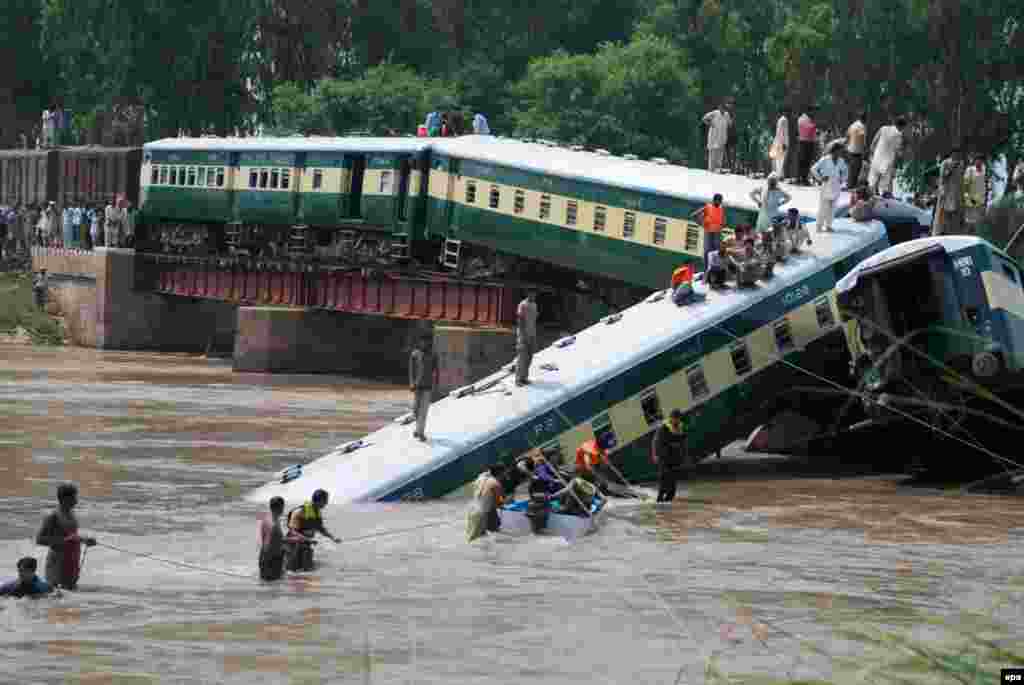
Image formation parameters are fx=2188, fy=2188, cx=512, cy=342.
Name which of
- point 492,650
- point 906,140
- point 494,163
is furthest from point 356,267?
point 492,650

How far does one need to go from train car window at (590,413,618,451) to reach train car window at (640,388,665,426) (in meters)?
0.60

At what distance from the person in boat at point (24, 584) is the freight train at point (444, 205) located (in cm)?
1750

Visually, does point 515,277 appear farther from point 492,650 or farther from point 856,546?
point 492,650

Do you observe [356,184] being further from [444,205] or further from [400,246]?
[444,205]

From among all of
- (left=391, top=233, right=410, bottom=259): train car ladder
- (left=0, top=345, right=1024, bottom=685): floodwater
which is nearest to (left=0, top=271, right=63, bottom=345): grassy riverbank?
(left=391, top=233, right=410, bottom=259): train car ladder

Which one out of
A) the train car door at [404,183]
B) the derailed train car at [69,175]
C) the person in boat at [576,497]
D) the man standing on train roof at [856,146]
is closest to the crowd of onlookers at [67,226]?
the derailed train car at [69,175]

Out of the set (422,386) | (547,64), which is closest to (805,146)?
(422,386)

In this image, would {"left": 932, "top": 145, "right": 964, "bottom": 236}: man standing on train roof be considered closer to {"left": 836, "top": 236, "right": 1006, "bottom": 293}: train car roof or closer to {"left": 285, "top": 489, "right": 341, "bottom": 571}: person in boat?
{"left": 836, "top": 236, "right": 1006, "bottom": 293}: train car roof

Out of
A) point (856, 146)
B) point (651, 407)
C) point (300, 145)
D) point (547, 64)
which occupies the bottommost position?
point (651, 407)

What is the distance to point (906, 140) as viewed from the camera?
64500 mm

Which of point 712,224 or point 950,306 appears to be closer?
point 950,306

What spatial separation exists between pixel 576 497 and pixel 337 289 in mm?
33004

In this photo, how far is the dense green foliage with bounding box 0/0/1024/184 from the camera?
217ft

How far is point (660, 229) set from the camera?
41781 millimetres
